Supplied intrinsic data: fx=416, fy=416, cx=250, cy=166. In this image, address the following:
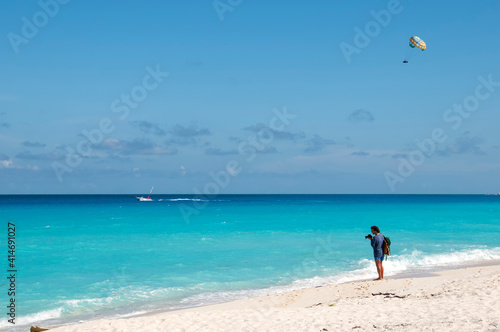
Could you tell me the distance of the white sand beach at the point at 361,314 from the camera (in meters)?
7.95

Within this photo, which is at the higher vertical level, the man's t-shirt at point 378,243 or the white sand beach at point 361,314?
A: the man's t-shirt at point 378,243

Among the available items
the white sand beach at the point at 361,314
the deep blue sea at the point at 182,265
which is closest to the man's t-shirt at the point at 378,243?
the white sand beach at the point at 361,314

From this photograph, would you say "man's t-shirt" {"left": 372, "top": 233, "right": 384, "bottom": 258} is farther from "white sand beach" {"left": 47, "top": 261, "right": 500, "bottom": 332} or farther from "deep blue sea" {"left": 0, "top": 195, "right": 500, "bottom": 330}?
"deep blue sea" {"left": 0, "top": 195, "right": 500, "bottom": 330}

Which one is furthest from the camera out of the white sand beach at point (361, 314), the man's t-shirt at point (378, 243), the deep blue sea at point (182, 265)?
the man's t-shirt at point (378, 243)

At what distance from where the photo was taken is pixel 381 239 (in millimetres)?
13961

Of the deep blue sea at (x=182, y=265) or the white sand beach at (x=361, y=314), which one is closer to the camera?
the white sand beach at (x=361, y=314)

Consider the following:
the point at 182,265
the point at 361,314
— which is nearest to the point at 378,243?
the point at 361,314

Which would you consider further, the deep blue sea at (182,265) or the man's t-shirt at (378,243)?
the man's t-shirt at (378,243)

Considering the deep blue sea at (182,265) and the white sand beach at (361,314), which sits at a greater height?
the deep blue sea at (182,265)

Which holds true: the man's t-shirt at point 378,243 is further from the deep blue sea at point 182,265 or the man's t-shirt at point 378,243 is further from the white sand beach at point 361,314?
the deep blue sea at point 182,265

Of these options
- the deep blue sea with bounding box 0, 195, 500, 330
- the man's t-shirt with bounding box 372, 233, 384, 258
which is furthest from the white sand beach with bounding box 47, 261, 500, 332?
the deep blue sea with bounding box 0, 195, 500, 330

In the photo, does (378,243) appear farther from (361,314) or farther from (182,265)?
(182,265)

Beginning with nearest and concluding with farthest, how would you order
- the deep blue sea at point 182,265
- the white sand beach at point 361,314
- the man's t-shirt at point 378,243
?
the white sand beach at point 361,314 < the deep blue sea at point 182,265 < the man's t-shirt at point 378,243

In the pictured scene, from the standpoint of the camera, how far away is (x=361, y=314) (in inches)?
356
